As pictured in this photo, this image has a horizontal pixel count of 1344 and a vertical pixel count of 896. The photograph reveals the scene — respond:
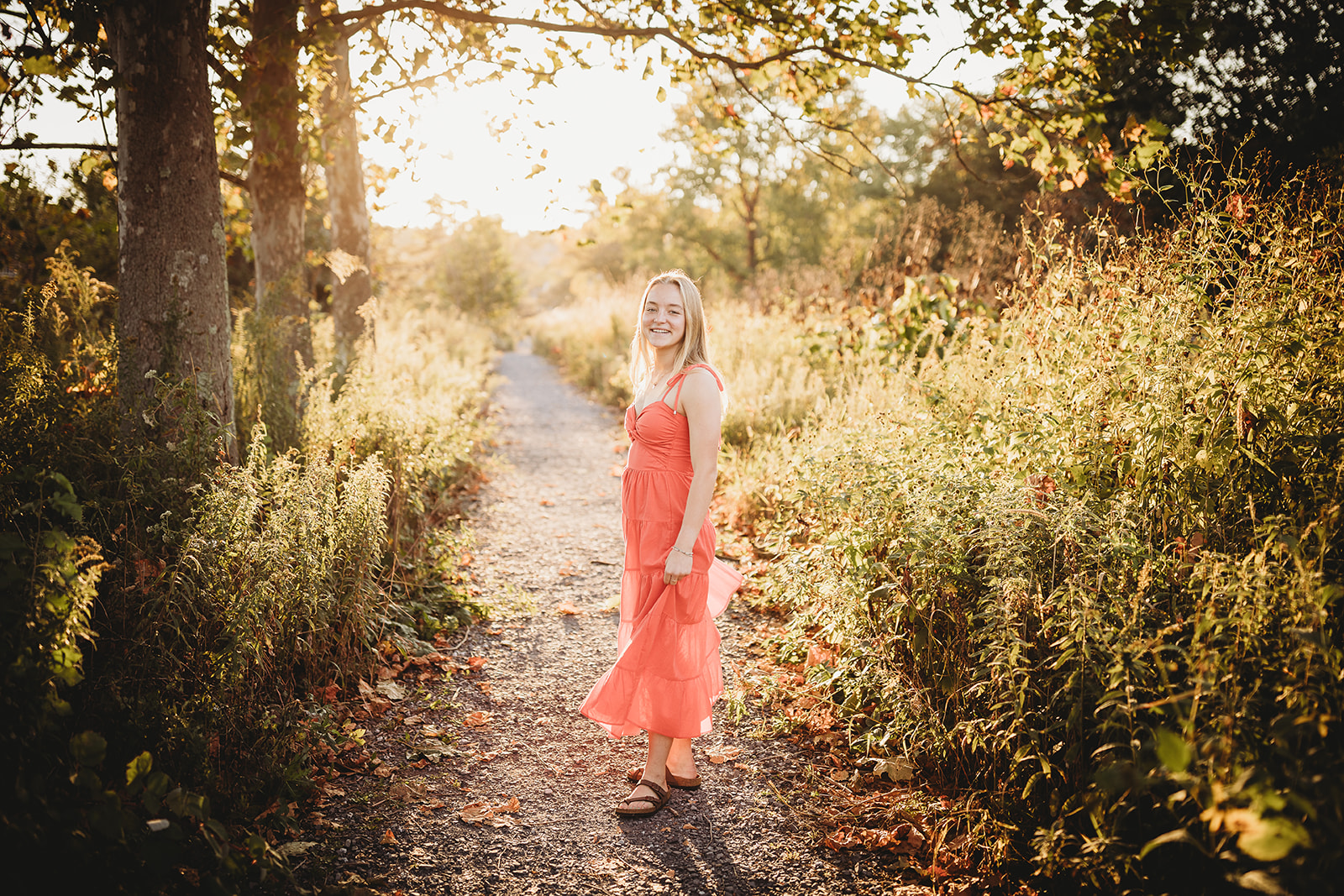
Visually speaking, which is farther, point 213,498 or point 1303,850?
point 213,498

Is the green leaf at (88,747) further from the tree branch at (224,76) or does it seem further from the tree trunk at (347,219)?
the tree trunk at (347,219)

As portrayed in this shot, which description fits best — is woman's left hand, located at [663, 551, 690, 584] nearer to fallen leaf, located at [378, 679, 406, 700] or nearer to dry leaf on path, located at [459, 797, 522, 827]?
dry leaf on path, located at [459, 797, 522, 827]

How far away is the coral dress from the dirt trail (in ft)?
1.28

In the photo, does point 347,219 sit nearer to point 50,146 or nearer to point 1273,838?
point 50,146

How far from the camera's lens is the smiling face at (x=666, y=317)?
9.82 feet

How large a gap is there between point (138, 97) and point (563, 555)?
159 inches

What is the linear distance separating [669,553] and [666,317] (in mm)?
1019

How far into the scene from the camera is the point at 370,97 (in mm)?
6570

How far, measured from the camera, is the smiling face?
299 centimetres

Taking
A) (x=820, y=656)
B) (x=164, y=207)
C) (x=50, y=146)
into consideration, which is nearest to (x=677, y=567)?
(x=820, y=656)

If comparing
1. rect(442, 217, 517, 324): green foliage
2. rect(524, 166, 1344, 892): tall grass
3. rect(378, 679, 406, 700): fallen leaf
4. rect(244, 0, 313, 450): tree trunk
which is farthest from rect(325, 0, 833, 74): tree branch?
rect(442, 217, 517, 324): green foliage

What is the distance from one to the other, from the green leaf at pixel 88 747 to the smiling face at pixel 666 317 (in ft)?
7.40

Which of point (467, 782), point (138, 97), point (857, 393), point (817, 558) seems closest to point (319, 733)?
point (467, 782)

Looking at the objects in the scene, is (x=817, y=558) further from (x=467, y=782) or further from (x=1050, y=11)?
(x=1050, y=11)
